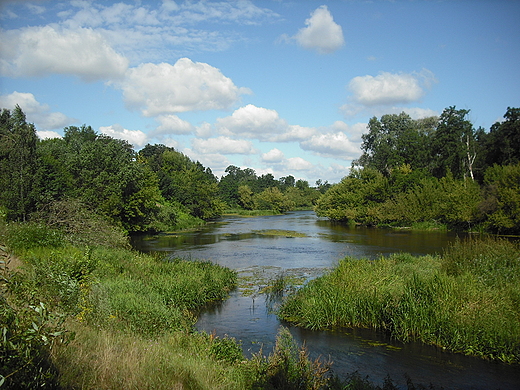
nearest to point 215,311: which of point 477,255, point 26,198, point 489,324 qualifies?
point 489,324

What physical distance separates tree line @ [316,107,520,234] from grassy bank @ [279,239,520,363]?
27098 mm

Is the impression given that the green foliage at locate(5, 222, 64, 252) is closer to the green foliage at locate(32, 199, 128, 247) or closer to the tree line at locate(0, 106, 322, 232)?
the tree line at locate(0, 106, 322, 232)

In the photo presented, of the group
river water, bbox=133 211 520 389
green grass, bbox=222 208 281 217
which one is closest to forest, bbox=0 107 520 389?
river water, bbox=133 211 520 389

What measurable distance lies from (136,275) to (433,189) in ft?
144

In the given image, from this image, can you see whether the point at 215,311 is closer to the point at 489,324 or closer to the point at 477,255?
the point at 489,324

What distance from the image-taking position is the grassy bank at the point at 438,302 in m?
9.94

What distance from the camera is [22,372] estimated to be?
147 inches

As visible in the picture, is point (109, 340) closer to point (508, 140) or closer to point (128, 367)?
point (128, 367)

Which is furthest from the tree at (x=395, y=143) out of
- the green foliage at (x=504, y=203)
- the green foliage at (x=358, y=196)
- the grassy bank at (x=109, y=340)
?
the grassy bank at (x=109, y=340)

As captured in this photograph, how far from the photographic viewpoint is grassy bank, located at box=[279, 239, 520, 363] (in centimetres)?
994

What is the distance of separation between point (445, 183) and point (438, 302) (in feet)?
137

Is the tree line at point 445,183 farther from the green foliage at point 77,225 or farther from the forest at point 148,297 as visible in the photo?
the green foliage at point 77,225

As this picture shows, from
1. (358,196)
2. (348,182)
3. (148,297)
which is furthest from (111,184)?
(348,182)

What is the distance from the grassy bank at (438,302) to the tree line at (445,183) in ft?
88.9
